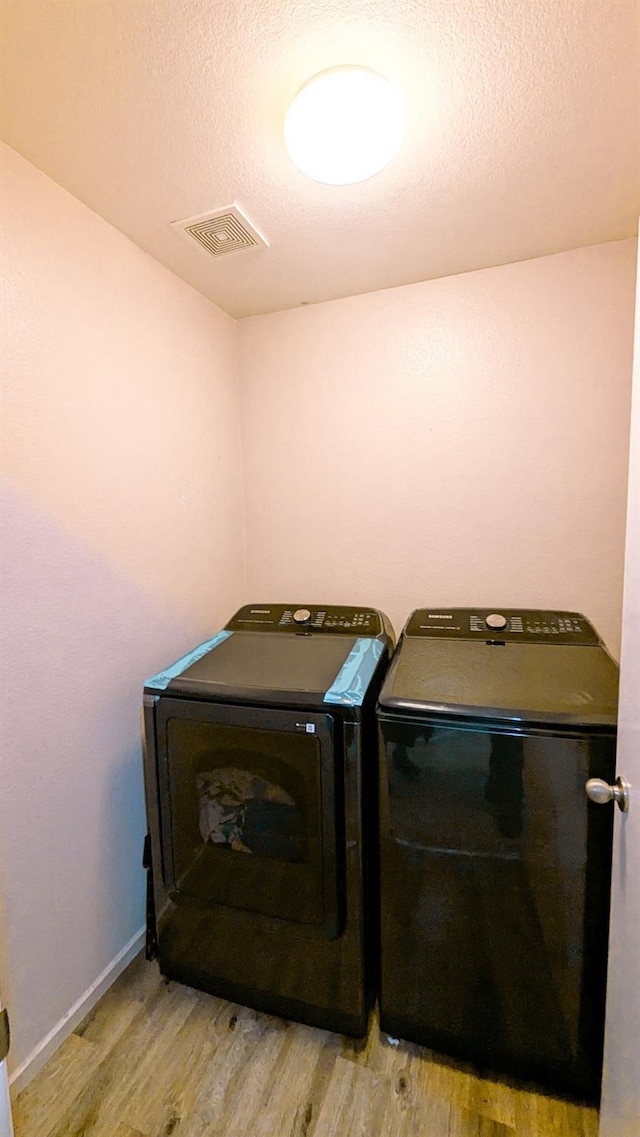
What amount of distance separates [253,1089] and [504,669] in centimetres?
129

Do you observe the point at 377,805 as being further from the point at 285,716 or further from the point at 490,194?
the point at 490,194

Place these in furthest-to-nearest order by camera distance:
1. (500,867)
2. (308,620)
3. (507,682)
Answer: (308,620) < (507,682) < (500,867)

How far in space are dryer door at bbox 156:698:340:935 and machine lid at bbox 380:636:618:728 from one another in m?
0.26

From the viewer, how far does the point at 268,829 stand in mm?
1298

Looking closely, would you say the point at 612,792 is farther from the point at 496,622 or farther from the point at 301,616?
the point at 301,616

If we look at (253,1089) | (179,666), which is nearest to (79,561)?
(179,666)

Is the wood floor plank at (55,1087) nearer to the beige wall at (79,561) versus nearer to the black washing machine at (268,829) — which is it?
the beige wall at (79,561)

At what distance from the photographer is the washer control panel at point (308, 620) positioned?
5.92 ft

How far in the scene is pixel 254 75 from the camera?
1.01 metres

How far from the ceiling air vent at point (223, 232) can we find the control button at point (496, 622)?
153cm

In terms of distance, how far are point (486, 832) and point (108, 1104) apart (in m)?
1.19

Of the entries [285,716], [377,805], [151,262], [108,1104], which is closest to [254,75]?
[151,262]

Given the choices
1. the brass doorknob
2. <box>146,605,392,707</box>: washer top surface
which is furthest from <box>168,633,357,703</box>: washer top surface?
→ the brass doorknob

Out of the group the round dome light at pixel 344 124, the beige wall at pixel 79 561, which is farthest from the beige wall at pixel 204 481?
the round dome light at pixel 344 124
